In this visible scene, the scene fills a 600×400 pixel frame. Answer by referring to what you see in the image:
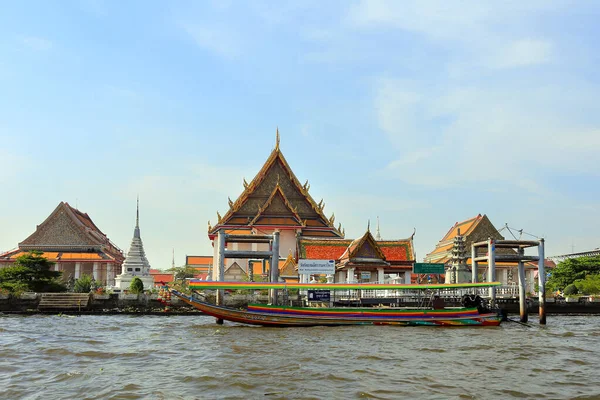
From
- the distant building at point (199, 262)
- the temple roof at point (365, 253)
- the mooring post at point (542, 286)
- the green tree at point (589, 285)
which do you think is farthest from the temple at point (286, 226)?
the distant building at point (199, 262)

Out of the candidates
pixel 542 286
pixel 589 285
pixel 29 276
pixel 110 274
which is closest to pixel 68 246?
pixel 110 274

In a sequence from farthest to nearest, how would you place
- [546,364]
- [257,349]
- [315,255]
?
[315,255]
[257,349]
[546,364]

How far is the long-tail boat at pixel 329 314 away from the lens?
22.1 meters

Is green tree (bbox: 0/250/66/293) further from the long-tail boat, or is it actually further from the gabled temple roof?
the gabled temple roof

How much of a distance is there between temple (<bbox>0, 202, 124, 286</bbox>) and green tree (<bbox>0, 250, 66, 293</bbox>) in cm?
1840

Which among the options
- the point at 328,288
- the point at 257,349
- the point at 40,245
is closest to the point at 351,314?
the point at 328,288

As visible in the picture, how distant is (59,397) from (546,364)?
37.3 feet

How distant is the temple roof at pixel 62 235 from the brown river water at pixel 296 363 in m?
33.2

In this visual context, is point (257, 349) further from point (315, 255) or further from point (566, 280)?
point (566, 280)

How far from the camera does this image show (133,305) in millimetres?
32219

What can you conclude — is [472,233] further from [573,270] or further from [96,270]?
[96,270]

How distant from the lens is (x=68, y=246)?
5372cm

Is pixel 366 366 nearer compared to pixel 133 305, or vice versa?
pixel 366 366

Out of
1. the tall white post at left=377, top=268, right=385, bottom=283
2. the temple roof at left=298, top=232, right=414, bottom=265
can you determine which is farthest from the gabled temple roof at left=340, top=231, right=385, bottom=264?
the tall white post at left=377, top=268, right=385, bottom=283
